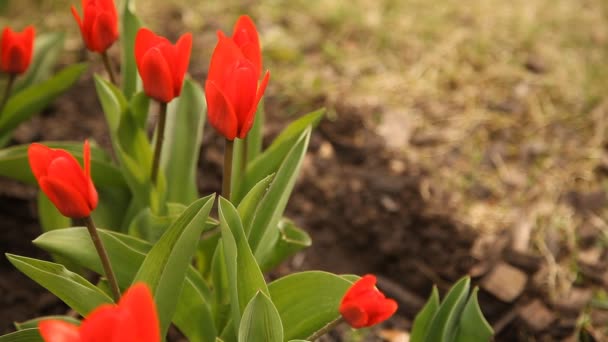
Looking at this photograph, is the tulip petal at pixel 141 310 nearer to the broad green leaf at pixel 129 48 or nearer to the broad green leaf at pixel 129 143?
the broad green leaf at pixel 129 143

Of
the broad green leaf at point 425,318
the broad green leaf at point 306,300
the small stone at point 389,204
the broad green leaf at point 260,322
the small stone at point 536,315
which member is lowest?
the small stone at point 536,315

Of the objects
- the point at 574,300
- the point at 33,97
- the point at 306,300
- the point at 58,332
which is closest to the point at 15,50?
the point at 33,97

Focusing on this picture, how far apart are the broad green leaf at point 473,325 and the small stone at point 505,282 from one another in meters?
0.62

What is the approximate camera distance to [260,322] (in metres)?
1.23

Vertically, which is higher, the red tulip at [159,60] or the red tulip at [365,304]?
the red tulip at [159,60]

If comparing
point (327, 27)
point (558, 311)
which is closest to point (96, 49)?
point (558, 311)

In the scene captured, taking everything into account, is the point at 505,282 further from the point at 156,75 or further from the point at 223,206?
the point at 156,75

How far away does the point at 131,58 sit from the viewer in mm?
1796

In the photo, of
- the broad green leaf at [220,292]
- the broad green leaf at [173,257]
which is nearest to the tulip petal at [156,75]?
the broad green leaf at [173,257]

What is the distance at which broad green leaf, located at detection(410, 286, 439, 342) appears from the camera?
154cm

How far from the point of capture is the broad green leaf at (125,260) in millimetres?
1389

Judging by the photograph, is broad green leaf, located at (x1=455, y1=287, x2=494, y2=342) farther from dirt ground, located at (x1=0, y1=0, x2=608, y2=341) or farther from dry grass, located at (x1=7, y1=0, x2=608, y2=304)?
dry grass, located at (x1=7, y1=0, x2=608, y2=304)

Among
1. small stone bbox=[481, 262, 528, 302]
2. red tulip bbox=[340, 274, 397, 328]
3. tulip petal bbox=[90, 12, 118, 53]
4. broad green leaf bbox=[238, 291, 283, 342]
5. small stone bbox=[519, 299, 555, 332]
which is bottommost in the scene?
small stone bbox=[519, 299, 555, 332]

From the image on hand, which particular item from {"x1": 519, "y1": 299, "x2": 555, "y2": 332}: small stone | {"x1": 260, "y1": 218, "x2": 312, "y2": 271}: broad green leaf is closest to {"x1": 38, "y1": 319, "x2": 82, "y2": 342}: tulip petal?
{"x1": 260, "y1": 218, "x2": 312, "y2": 271}: broad green leaf
